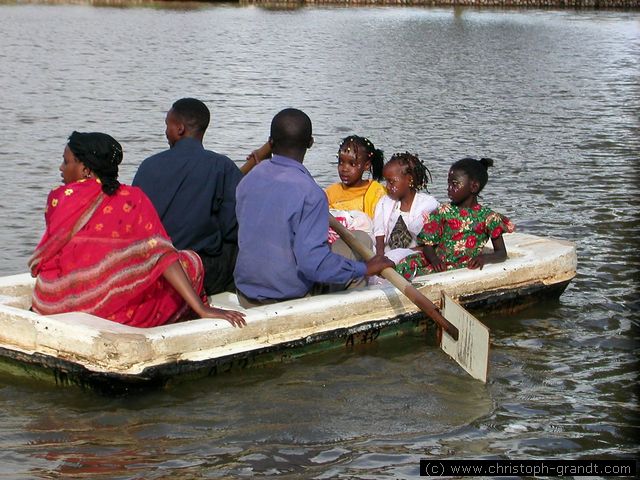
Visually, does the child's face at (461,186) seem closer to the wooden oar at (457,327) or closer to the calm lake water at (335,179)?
the calm lake water at (335,179)

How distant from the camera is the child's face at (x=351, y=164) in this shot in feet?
23.0

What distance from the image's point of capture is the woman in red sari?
220 inches

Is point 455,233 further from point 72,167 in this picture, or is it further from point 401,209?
point 72,167

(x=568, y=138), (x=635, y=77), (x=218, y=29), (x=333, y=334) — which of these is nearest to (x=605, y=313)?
(x=333, y=334)

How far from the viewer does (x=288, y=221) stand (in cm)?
592

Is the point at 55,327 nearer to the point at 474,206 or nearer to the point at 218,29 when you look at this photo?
the point at 474,206

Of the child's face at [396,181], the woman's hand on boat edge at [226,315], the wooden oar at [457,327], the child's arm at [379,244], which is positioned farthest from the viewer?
the child's face at [396,181]

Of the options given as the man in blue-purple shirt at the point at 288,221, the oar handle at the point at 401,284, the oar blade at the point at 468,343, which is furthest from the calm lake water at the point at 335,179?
the man in blue-purple shirt at the point at 288,221

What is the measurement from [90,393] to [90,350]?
39 cm

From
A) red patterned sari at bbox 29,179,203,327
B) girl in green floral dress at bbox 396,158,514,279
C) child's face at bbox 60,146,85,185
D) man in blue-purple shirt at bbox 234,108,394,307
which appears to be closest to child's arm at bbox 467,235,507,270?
girl in green floral dress at bbox 396,158,514,279

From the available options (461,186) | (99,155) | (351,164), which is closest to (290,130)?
(99,155)

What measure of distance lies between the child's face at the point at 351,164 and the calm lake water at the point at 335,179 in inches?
38.8

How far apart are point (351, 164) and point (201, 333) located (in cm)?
173

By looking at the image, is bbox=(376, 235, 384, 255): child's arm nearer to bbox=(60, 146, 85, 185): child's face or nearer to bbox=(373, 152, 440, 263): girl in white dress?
bbox=(373, 152, 440, 263): girl in white dress
